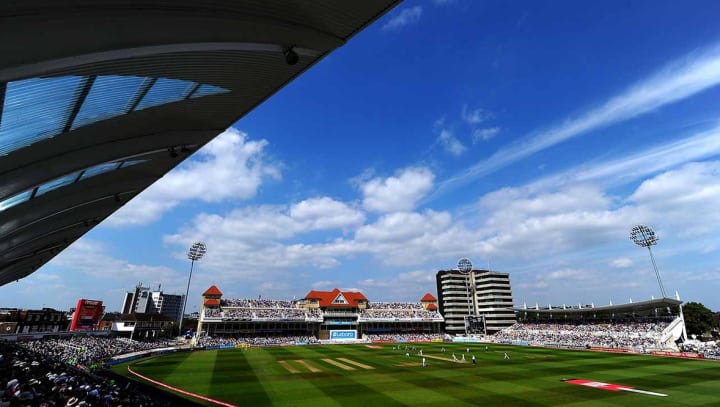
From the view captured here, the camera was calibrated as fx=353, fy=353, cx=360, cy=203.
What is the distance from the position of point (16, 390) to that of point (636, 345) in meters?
69.3

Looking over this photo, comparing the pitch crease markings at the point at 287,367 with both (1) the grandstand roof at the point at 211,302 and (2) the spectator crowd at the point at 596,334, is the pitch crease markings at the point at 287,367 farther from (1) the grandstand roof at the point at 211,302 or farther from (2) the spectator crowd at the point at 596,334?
(1) the grandstand roof at the point at 211,302

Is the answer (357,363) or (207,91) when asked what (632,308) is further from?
(207,91)

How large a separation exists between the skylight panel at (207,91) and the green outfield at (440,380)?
20.4 metres

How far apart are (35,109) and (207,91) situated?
3.27m

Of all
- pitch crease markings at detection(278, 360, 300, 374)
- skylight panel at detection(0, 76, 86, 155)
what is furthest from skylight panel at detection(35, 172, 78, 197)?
pitch crease markings at detection(278, 360, 300, 374)

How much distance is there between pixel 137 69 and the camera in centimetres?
674

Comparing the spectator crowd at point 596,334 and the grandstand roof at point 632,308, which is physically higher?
the grandstand roof at point 632,308

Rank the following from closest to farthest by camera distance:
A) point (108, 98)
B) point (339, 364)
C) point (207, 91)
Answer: point (108, 98)
point (207, 91)
point (339, 364)

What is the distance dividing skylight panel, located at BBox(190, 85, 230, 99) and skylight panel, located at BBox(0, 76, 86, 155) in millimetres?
2359

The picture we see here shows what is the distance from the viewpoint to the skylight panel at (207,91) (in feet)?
27.9

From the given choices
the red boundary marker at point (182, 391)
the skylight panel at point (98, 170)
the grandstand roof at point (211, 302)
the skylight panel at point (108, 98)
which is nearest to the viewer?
the skylight panel at point (108, 98)

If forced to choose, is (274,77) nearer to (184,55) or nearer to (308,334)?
(184,55)

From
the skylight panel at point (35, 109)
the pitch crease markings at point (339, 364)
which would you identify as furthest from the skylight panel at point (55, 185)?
the pitch crease markings at point (339, 364)

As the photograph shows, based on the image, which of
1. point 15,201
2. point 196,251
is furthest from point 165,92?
point 196,251
